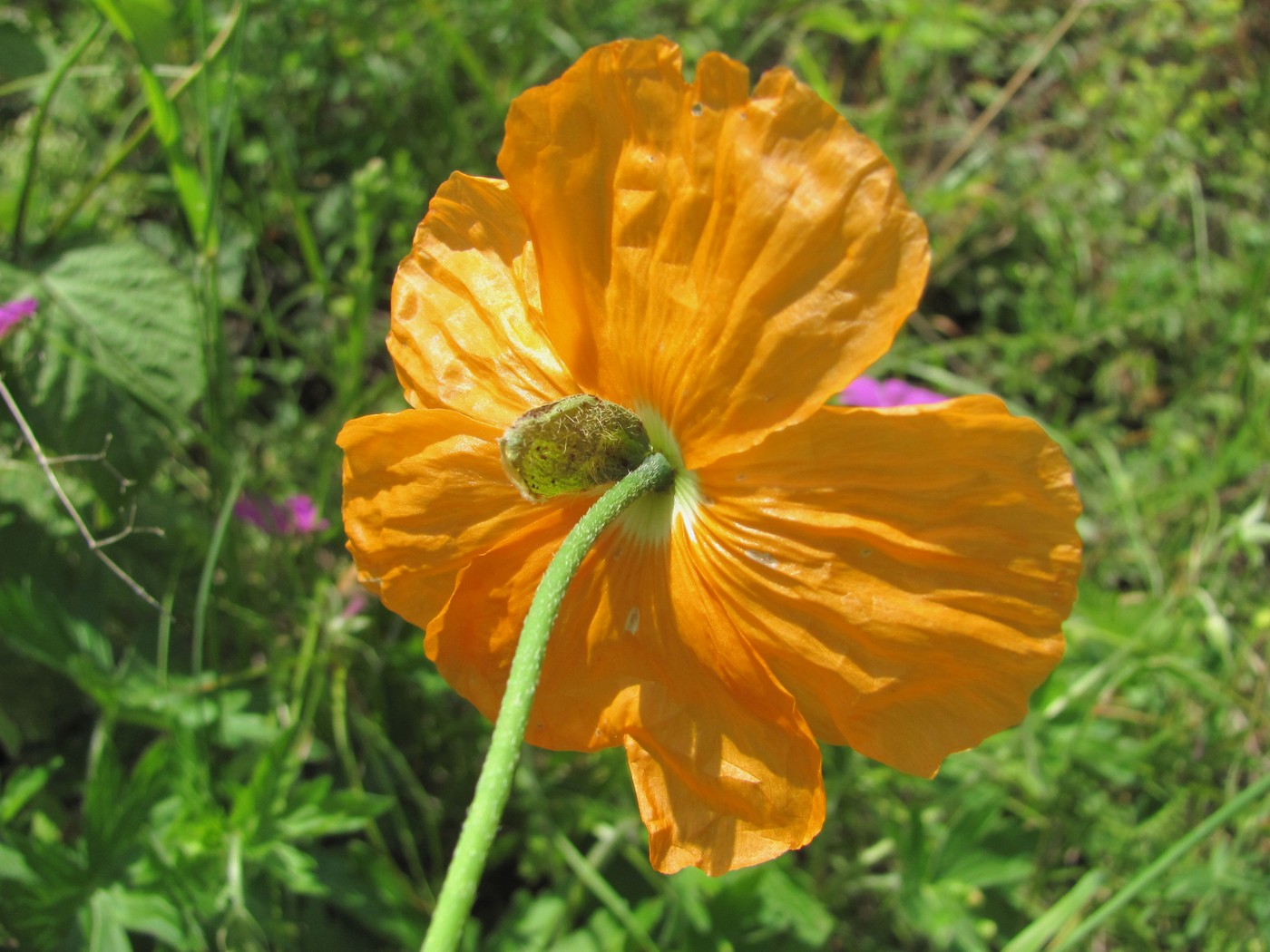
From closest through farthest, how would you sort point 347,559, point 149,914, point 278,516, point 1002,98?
point 149,914 → point 278,516 → point 347,559 → point 1002,98

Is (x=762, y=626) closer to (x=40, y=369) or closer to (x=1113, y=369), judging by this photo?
(x=40, y=369)

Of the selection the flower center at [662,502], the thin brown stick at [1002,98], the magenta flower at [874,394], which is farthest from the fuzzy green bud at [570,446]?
the thin brown stick at [1002,98]

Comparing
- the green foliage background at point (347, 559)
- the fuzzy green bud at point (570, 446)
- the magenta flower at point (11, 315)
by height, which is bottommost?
the green foliage background at point (347, 559)

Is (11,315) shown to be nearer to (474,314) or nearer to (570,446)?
(474,314)

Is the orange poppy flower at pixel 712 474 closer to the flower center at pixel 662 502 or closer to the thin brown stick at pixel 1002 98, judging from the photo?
the flower center at pixel 662 502

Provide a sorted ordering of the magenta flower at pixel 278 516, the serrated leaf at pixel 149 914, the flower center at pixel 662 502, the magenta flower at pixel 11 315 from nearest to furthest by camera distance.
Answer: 1. the flower center at pixel 662 502
2. the serrated leaf at pixel 149 914
3. the magenta flower at pixel 11 315
4. the magenta flower at pixel 278 516

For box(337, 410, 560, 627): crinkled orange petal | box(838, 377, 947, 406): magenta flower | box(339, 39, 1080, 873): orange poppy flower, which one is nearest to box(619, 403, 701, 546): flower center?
box(339, 39, 1080, 873): orange poppy flower

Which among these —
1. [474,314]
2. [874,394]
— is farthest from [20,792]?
[874,394]
